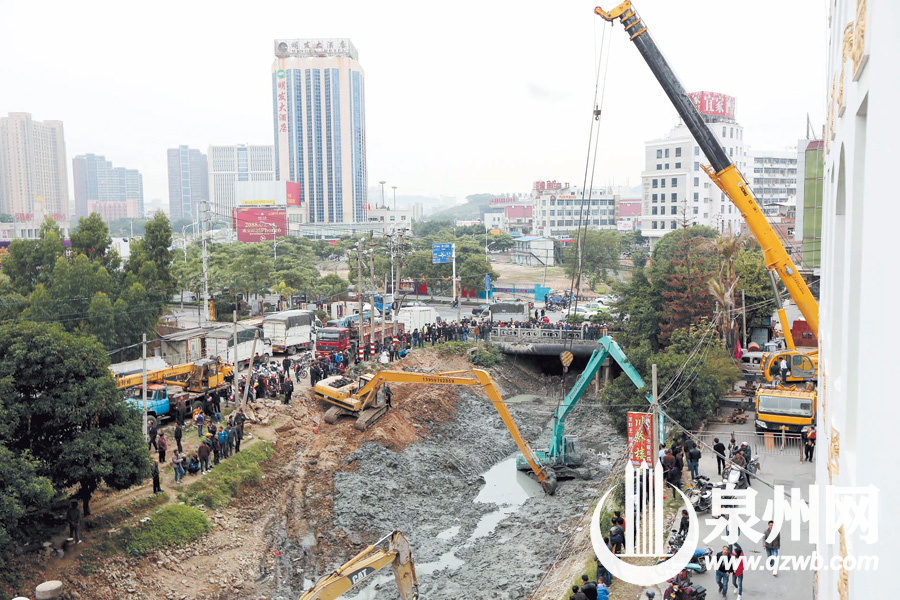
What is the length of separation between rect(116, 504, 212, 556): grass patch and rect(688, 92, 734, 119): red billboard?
86.2 m

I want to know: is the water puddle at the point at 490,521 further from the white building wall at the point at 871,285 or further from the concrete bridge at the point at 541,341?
the white building wall at the point at 871,285

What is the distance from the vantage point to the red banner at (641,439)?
16359mm

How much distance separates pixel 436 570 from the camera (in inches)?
810

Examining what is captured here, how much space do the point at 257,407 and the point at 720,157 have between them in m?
17.9

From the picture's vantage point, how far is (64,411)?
1778 cm

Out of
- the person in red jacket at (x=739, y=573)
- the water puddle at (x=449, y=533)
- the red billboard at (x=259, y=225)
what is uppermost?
the red billboard at (x=259, y=225)

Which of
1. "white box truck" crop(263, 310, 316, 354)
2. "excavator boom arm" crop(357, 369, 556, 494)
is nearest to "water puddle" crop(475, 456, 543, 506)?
"excavator boom arm" crop(357, 369, 556, 494)

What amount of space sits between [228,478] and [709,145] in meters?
16.8

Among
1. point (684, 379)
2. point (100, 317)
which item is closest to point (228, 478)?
point (100, 317)

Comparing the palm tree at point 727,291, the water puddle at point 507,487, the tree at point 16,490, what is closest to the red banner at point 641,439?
the water puddle at point 507,487

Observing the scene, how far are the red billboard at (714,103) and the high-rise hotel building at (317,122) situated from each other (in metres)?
80.1

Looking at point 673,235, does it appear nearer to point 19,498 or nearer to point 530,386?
point 530,386

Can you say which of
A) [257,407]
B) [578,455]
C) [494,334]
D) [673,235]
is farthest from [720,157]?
[673,235]

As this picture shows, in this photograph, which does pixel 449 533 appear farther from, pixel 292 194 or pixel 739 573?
pixel 292 194
